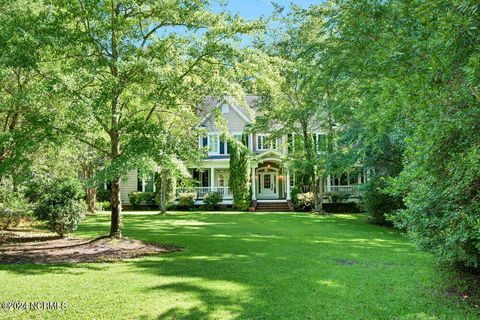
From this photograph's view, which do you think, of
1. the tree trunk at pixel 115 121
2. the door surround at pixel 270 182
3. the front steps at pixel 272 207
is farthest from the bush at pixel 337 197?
the tree trunk at pixel 115 121

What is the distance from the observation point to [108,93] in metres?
8.66

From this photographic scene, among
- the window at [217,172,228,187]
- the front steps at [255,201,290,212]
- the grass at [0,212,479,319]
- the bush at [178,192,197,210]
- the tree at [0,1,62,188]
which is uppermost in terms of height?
the tree at [0,1,62,188]

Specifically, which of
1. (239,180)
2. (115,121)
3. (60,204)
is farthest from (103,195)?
(115,121)

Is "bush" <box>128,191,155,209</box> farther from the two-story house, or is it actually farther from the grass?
the grass

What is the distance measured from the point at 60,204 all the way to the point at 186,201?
1553cm

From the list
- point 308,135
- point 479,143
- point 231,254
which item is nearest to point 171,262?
point 231,254

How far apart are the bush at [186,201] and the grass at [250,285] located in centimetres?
1606

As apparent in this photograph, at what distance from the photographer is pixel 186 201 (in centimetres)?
2634

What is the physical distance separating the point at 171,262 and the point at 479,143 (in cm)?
654

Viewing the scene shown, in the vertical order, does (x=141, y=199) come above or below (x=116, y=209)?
below

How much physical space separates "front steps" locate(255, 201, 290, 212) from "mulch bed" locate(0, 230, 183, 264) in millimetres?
15669

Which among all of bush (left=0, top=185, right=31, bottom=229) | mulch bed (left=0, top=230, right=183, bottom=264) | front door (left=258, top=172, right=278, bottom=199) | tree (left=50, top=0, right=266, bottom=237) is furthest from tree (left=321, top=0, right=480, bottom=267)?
front door (left=258, top=172, right=278, bottom=199)

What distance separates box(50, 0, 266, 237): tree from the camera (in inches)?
345

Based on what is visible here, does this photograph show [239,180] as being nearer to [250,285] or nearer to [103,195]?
[103,195]
